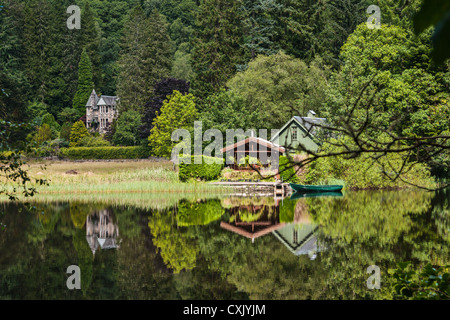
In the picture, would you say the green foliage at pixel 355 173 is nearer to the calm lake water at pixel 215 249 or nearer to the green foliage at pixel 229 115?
the green foliage at pixel 229 115

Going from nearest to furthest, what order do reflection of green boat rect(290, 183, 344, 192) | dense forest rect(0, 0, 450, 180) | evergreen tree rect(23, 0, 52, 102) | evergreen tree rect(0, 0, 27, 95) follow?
reflection of green boat rect(290, 183, 344, 192), dense forest rect(0, 0, 450, 180), evergreen tree rect(0, 0, 27, 95), evergreen tree rect(23, 0, 52, 102)

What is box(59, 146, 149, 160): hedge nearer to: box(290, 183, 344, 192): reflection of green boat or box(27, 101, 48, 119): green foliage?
box(27, 101, 48, 119): green foliage

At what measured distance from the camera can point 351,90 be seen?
1430 inches

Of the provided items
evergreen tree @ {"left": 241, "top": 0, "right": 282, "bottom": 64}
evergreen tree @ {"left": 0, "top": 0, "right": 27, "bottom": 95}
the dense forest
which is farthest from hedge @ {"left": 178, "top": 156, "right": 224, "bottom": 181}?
evergreen tree @ {"left": 0, "top": 0, "right": 27, "bottom": 95}

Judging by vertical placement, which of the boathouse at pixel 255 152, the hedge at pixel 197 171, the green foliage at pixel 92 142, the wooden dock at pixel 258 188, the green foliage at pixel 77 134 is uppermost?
the green foliage at pixel 77 134

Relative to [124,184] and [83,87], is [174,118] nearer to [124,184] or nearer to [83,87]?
[124,184]

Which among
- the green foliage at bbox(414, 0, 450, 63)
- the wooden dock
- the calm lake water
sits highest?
the green foliage at bbox(414, 0, 450, 63)

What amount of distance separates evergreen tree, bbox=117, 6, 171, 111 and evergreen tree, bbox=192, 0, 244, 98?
25.3ft

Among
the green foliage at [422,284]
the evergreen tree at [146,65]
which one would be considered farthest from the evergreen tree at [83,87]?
the green foliage at [422,284]

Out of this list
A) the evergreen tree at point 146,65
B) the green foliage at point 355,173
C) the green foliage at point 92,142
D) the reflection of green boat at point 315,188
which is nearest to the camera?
the reflection of green boat at point 315,188

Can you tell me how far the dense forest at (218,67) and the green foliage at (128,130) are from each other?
6.5 inches

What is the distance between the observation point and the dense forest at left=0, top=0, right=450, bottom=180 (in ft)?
124

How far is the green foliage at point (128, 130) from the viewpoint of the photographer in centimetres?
6228
